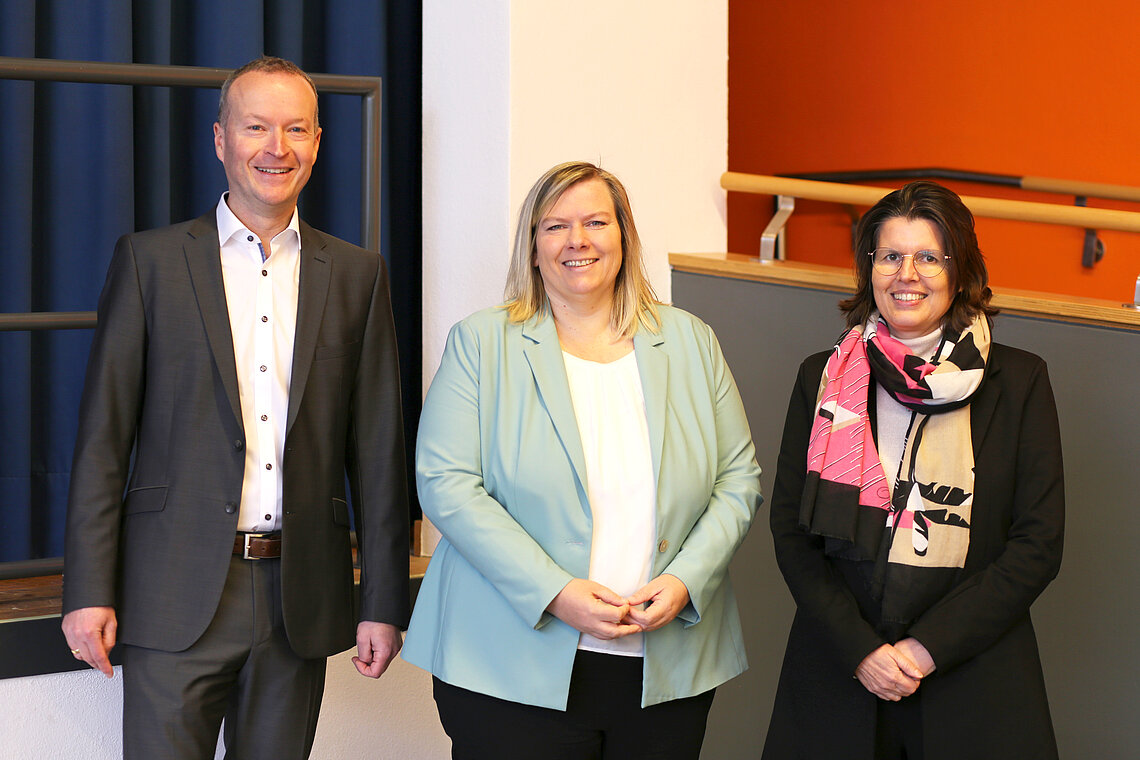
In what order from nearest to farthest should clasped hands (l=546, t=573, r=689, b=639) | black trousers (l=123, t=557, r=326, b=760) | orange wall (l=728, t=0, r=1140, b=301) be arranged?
1. clasped hands (l=546, t=573, r=689, b=639)
2. black trousers (l=123, t=557, r=326, b=760)
3. orange wall (l=728, t=0, r=1140, b=301)

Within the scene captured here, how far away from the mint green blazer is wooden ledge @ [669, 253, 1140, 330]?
2.60 ft

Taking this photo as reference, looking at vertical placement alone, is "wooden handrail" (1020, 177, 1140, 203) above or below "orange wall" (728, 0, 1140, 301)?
below

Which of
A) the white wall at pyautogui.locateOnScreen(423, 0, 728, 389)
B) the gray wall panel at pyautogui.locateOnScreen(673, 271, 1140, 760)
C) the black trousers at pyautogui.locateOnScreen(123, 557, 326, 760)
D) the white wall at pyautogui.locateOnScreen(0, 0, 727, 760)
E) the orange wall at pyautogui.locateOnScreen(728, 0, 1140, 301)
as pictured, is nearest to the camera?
the black trousers at pyautogui.locateOnScreen(123, 557, 326, 760)

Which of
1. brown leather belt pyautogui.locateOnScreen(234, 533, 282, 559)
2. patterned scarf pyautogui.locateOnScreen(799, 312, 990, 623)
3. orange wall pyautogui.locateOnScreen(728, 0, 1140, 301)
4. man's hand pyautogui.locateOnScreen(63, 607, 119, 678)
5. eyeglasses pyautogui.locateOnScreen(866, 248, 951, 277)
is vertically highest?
orange wall pyautogui.locateOnScreen(728, 0, 1140, 301)

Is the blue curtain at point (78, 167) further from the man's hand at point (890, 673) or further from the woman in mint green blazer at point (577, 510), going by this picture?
the man's hand at point (890, 673)

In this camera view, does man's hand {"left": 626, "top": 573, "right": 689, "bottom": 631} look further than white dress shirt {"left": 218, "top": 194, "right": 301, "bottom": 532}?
No

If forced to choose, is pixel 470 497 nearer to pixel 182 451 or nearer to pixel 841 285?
pixel 182 451

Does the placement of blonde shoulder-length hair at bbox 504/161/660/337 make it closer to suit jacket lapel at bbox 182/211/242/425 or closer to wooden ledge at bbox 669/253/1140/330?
suit jacket lapel at bbox 182/211/242/425

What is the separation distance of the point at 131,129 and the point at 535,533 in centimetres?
163

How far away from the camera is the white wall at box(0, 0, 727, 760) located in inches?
102

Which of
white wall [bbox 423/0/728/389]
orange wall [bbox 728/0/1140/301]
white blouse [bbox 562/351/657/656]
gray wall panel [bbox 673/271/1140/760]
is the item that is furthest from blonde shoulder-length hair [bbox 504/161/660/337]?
orange wall [bbox 728/0/1140/301]

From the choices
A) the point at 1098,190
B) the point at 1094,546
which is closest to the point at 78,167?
the point at 1094,546

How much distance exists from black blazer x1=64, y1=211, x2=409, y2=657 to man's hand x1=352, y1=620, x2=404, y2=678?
55 mm

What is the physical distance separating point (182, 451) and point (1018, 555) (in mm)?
1302
